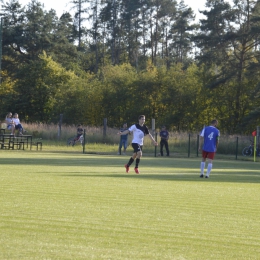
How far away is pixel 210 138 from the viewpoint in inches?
828

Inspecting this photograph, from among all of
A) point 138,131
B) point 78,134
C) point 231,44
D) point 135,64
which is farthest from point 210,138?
point 135,64

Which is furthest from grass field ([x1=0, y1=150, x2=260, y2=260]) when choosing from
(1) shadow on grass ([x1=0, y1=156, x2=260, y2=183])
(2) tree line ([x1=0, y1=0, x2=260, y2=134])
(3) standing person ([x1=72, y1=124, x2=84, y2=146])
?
(2) tree line ([x1=0, y1=0, x2=260, y2=134])

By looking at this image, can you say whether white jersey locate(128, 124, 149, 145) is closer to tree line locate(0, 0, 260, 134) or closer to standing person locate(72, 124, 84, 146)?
standing person locate(72, 124, 84, 146)

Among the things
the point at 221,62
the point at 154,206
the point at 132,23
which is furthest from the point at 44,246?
the point at 132,23

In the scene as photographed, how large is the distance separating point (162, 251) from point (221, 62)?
58699mm

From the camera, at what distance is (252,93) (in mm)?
61000

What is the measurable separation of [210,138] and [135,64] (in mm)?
79349

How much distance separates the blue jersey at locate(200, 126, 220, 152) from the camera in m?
21.0

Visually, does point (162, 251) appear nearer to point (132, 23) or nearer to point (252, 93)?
point (252, 93)

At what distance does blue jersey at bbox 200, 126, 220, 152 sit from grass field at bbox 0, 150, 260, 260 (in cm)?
470

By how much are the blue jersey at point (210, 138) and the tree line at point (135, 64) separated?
37924 millimetres

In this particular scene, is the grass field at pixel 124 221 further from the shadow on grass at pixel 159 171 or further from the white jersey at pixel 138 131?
the white jersey at pixel 138 131

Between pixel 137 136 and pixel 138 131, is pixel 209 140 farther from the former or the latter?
pixel 137 136

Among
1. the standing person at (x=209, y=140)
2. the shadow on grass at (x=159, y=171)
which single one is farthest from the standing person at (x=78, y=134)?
the standing person at (x=209, y=140)
